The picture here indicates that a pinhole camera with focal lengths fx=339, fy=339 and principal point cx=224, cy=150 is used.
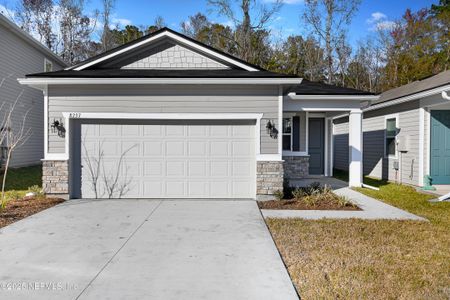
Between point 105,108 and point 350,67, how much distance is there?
2502 cm

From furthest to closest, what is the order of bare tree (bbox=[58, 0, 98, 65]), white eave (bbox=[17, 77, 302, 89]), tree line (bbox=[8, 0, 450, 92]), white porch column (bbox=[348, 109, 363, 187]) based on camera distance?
bare tree (bbox=[58, 0, 98, 65]), tree line (bbox=[8, 0, 450, 92]), white porch column (bbox=[348, 109, 363, 187]), white eave (bbox=[17, 77, 302, 89])

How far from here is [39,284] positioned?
12.6 feet

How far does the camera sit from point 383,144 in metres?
13.8

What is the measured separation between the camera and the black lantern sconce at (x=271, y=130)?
8711 millimetres

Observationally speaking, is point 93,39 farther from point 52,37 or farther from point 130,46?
point 130,46

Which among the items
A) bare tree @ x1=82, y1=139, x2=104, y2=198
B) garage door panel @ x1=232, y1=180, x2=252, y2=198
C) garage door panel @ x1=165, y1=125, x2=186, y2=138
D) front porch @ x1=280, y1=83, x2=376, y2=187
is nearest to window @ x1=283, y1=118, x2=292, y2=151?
front porch @ x1=280, y1=83, x2=376, y2=187

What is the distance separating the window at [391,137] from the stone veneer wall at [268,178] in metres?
6.36

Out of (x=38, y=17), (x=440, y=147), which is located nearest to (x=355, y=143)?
(x=440, y=147)

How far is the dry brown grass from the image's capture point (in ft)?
12.2

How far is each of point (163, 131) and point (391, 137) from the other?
9.12 metres

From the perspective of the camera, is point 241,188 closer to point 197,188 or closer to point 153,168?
point 197,188

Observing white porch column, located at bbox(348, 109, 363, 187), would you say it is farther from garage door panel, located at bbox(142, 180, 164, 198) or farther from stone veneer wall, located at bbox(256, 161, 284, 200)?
garage door panel, located at bbox(142, 180, 164, 198)

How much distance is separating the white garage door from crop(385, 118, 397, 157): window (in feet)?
22.7

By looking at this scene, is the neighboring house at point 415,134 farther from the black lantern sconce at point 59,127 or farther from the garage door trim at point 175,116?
the black lantern sconce at point 59,127
